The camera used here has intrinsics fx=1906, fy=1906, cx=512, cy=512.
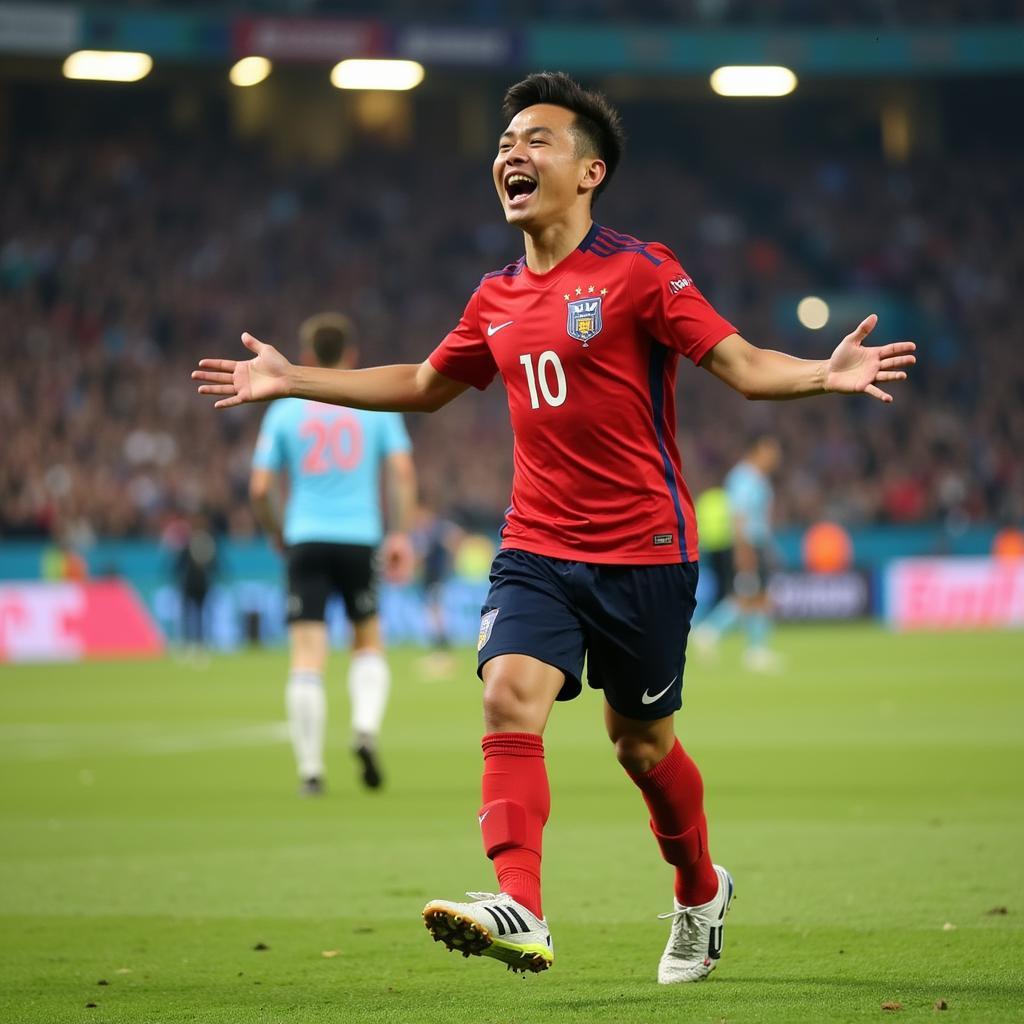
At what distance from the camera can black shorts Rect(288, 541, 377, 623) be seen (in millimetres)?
10805

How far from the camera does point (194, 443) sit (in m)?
34.6

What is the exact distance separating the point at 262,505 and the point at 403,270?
1193 inches

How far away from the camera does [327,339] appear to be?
424 inches

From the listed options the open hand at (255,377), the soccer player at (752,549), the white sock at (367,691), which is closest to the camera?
the open hand at (255,377)

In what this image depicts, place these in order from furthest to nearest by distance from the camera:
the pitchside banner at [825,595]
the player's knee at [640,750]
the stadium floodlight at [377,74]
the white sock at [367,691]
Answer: the stadium floodlight at [377,74] < the pitchside banner at [825,595] < the white sock at [367,691] < the player's knee at [640,750]

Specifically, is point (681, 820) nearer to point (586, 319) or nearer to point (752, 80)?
point (586, 319)

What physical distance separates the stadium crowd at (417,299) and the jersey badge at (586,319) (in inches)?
985

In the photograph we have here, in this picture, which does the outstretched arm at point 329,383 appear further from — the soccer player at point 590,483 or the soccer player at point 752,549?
the soccer player at point 752,549

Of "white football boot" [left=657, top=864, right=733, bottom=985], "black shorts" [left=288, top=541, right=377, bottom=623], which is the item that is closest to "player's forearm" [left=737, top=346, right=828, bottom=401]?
"white football boot" [left=657, top=864, right=733, bottom=985]

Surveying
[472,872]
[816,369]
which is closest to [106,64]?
[472,872]

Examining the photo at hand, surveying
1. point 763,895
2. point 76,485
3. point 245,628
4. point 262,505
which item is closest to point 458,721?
point 262,505

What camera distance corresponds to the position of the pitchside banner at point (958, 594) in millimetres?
32812

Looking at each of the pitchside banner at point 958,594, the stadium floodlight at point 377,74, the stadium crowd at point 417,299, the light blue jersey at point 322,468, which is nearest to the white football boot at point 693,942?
the light blue jersey at point 322,468

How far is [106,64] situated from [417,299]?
26.4 feet
